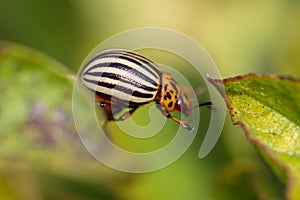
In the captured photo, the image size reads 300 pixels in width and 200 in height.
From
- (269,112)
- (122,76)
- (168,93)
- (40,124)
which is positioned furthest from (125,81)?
(40,124)

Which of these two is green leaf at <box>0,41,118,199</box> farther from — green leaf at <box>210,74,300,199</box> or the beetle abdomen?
green leaf at <box>210,74,300,199</box>

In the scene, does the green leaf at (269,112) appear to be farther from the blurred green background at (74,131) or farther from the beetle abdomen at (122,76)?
the blurred green background at (74,131)

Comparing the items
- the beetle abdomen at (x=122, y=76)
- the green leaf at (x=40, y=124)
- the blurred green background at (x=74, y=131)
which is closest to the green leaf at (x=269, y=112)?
the beetle abdomen at (x=122, y=76)

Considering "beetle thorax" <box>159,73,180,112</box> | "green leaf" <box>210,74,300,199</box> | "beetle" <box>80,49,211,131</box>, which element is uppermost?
"beetle" <box>80,49,211,131</box>

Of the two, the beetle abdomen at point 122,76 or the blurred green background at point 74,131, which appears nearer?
the beetle abdomen at point 122,76

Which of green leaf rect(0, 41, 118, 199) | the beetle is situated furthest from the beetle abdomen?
green leaf rect(0, 41, 118, 199)

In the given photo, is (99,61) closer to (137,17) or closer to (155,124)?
(155,124)
